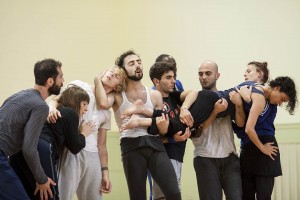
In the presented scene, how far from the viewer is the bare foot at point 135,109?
365cm

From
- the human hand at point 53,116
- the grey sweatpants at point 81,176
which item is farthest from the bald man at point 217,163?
the human hand at point 53,116

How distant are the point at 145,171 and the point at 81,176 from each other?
48cm

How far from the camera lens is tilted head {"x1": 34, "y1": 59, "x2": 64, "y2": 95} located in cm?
327

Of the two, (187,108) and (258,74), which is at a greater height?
(258,74)

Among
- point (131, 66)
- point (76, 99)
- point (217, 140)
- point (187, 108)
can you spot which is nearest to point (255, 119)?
point (217, 140)

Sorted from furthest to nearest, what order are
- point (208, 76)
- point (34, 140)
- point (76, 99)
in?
point (208, 76), point (76, 99), point (34, 140)

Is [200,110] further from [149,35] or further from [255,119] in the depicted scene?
[149,35]

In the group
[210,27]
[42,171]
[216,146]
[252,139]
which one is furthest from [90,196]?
[210,27]

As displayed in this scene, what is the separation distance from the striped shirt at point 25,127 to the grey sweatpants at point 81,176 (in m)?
0.39

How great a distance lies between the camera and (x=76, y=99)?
3512mm

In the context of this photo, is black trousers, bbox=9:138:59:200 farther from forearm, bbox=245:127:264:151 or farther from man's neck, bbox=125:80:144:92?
forearm, bbox=245:127:264:151

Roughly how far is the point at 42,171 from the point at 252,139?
165cm

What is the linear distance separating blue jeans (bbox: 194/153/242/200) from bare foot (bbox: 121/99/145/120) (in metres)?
0.64

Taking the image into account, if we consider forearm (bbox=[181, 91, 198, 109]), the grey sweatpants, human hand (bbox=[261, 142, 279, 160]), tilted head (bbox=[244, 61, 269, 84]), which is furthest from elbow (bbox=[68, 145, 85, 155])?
tilted head (bbox=[244, 61, 269, 84])
